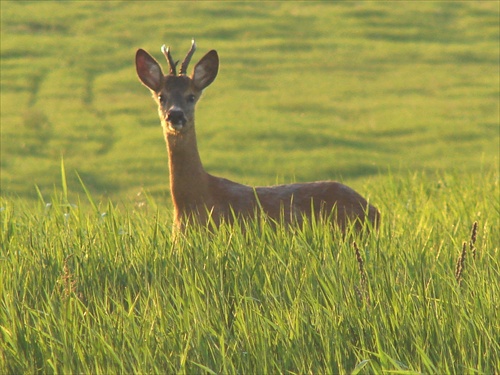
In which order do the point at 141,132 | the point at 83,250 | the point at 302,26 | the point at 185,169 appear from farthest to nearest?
the point at 302,26 → the point at 141,132 → the point at 185,169 → the point at 83,250

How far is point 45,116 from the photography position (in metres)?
25.9

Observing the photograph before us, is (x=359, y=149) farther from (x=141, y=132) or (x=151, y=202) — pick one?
(x=151, y=202)

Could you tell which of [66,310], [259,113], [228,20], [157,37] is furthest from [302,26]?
[66,310]

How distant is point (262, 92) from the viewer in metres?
31.0

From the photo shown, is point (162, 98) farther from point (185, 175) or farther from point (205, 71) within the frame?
point (185, 175)

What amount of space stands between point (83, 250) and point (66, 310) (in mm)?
1169

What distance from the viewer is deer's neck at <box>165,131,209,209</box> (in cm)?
775

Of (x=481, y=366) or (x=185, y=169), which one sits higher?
(x=185, y=169)

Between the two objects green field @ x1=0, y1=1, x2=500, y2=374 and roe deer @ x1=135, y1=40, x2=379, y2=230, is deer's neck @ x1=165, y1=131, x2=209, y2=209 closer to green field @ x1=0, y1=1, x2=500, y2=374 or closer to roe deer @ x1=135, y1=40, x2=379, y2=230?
roe deer @ x1=135, y1=40, x2=379, y2=230

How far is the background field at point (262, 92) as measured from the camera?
66.5 feet

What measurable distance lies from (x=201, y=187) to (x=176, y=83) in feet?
3.18

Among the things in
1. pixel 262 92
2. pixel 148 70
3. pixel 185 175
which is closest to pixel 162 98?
pixel 148 70

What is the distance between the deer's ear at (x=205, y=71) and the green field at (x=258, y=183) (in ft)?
3.54

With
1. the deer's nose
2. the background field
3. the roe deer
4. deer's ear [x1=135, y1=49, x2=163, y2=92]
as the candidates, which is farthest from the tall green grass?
the background field
